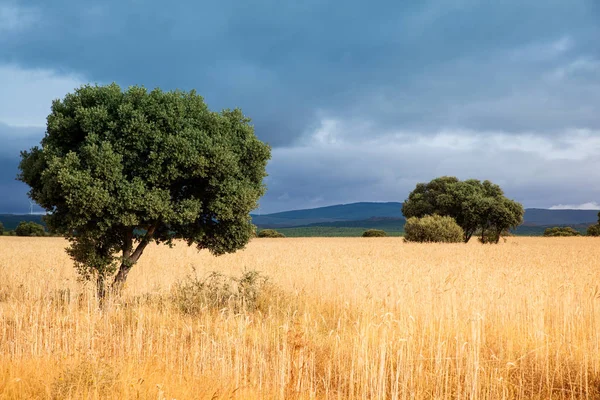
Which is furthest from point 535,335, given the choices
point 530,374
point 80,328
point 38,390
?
point 80,328

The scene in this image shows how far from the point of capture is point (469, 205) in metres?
57.8

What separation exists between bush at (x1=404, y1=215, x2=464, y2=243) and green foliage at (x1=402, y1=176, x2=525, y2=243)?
7119mm

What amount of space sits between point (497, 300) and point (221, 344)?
748cm

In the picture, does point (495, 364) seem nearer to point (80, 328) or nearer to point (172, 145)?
point (80, 328)

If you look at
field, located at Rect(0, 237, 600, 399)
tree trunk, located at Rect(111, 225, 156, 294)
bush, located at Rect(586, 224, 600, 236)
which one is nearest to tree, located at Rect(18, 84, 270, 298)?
tree trunk, located at Rect(111, 225, 156, 294)

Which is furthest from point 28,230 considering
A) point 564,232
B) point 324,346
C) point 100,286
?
point 564,232

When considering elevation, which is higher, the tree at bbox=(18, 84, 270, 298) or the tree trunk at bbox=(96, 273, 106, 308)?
the tree at bbox=(18, 84, 270, 298)

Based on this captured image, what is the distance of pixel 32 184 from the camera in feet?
45.3

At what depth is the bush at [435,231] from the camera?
50.4m

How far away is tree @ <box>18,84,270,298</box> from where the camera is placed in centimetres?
1226

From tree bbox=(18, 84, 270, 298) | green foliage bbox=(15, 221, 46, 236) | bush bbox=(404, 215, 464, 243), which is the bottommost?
green foliage bbox=(15, 221, 46, 236)

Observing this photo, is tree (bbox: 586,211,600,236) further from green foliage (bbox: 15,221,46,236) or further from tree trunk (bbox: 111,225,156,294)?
green foliage (bbox: 15,221,46,236)

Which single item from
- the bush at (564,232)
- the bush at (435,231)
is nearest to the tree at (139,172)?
the bush at (435,231)

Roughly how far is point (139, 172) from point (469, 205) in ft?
172
